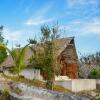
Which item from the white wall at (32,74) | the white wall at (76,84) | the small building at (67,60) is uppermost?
the small building at (67,60)

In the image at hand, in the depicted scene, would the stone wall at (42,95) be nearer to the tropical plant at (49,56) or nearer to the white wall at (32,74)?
the tropical plant at (49,56)

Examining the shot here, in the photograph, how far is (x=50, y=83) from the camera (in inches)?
951

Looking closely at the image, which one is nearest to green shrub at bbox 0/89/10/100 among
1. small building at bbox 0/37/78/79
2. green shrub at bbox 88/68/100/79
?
small building at bbox 0/37/78/79

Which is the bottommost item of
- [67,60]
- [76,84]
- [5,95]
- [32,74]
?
[76,84]

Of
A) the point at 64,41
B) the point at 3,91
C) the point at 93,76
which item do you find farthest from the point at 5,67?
the point at 3,91

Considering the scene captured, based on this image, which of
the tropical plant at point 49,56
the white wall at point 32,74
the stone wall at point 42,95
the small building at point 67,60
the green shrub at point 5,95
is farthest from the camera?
the small building at point 67,60

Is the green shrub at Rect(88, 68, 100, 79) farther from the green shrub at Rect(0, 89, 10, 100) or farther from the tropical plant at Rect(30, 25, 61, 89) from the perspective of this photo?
the green shrub at Rect(0, 89, 10, 100)

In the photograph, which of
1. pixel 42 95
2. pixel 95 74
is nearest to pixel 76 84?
pixel 95 74

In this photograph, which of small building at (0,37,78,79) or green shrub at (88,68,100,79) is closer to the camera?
small building at (0,37,78,79)

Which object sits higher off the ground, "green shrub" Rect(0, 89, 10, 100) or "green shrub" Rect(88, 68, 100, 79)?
"green shrub" Rect(88, 68, 100, 79)

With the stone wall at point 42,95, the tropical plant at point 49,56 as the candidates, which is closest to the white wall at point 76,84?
the tropical plant at point 49,56

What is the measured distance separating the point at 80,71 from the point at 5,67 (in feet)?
31.4

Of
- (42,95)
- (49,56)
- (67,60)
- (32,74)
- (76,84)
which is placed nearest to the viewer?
(42,95)

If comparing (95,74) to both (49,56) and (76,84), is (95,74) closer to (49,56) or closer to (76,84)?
(76,84)
